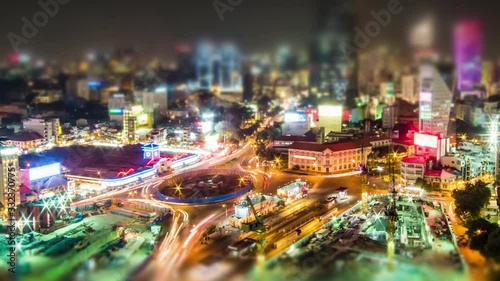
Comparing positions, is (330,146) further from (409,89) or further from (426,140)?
(409,89)

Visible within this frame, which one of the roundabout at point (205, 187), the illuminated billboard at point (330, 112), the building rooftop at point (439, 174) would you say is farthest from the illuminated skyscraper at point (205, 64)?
the building rooftop at point (439, 174)

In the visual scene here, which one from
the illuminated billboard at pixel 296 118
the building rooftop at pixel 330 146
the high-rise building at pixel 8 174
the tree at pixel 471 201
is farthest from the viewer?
the illuminated billboard at pixel 296 118

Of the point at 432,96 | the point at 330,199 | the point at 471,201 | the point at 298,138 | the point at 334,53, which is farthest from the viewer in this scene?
the point at 334,53

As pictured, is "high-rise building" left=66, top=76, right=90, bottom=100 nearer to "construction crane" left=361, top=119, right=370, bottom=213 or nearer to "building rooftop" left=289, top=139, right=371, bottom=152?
"building rooftop" left=289, top=139, right=371, bottom=152

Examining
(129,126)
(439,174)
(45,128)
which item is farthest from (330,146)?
(45,128)

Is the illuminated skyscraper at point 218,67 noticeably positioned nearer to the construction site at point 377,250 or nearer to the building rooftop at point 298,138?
the building rooftop at point 298,138

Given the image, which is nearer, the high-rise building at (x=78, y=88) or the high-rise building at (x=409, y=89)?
the high-rise building at (x=409, y=89)

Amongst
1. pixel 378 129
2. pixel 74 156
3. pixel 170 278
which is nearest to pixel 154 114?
pixel 74 156

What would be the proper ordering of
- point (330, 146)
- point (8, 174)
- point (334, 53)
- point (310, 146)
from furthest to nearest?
point (334, 53)
point (310, 146)
point (330, 146)
point (8, 174)
